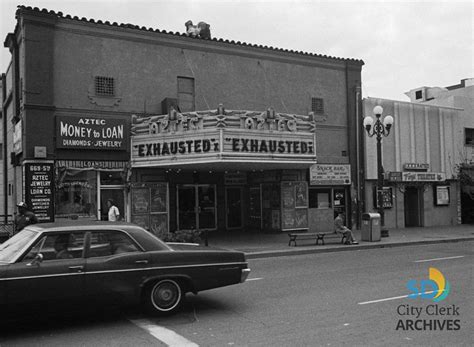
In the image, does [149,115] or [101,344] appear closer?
[101,344]

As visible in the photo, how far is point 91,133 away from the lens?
683 inches

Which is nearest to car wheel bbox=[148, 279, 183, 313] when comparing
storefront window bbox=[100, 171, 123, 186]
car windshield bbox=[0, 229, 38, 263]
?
car windshield bbox=[0, 229, 38, 263]

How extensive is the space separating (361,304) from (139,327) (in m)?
3.65

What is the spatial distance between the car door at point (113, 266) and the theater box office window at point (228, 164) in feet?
31.0

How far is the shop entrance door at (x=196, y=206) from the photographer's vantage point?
2006 centimetres

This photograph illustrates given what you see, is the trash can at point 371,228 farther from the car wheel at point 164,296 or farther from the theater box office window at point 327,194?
the car wheel at point 164,296

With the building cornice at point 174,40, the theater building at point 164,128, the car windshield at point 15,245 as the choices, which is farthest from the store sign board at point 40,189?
the car windshield at point 15,245

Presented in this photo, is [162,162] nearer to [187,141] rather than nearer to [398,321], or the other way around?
[187,141]

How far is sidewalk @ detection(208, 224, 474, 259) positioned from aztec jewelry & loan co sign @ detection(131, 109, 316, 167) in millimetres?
3071

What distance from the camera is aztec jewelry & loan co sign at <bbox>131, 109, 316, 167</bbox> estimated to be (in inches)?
647

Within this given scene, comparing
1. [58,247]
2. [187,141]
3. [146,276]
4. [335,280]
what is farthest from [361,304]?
[187,141]

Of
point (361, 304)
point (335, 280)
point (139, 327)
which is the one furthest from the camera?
point (335, 280)

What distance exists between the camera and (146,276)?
6891 mm

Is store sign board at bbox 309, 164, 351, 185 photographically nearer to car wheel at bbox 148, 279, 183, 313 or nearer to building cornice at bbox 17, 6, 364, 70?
building cornice at bbox 17, 6, 364, 70
